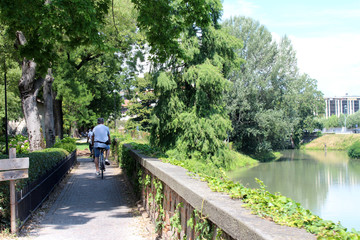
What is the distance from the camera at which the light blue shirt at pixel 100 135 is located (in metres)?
11.1

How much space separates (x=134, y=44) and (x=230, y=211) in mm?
21616

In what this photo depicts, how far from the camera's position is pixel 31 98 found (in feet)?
44.5

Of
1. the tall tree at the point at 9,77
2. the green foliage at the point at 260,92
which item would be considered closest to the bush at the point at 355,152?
the green foliage at the point at 260,92

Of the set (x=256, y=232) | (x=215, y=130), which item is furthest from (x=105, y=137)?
(x=215, y=130)

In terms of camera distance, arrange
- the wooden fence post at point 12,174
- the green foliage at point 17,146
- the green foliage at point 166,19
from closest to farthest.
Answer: the wooden fence post at point 12,174 < the green foliage at point 166,19 < the green foliage at point 17,146

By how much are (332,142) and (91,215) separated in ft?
250

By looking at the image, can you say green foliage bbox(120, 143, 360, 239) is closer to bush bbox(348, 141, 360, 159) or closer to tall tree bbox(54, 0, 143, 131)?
tall tree bbox(54, 0, 143, 131)

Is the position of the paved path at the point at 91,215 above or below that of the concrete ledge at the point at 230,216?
below

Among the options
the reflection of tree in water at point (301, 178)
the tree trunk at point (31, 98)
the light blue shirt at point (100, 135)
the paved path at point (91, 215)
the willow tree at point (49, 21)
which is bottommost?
the reflection of tree in water at point (301, 178)

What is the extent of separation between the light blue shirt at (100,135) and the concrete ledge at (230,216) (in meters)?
7.11

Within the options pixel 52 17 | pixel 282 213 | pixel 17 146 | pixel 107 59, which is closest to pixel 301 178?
pixel 107 59

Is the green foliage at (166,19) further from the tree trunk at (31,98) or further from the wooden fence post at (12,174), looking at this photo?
the wooden fence post at (12,174)

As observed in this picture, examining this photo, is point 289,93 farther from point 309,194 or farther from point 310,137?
point 310,137

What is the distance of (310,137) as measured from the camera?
7525 centimetres
